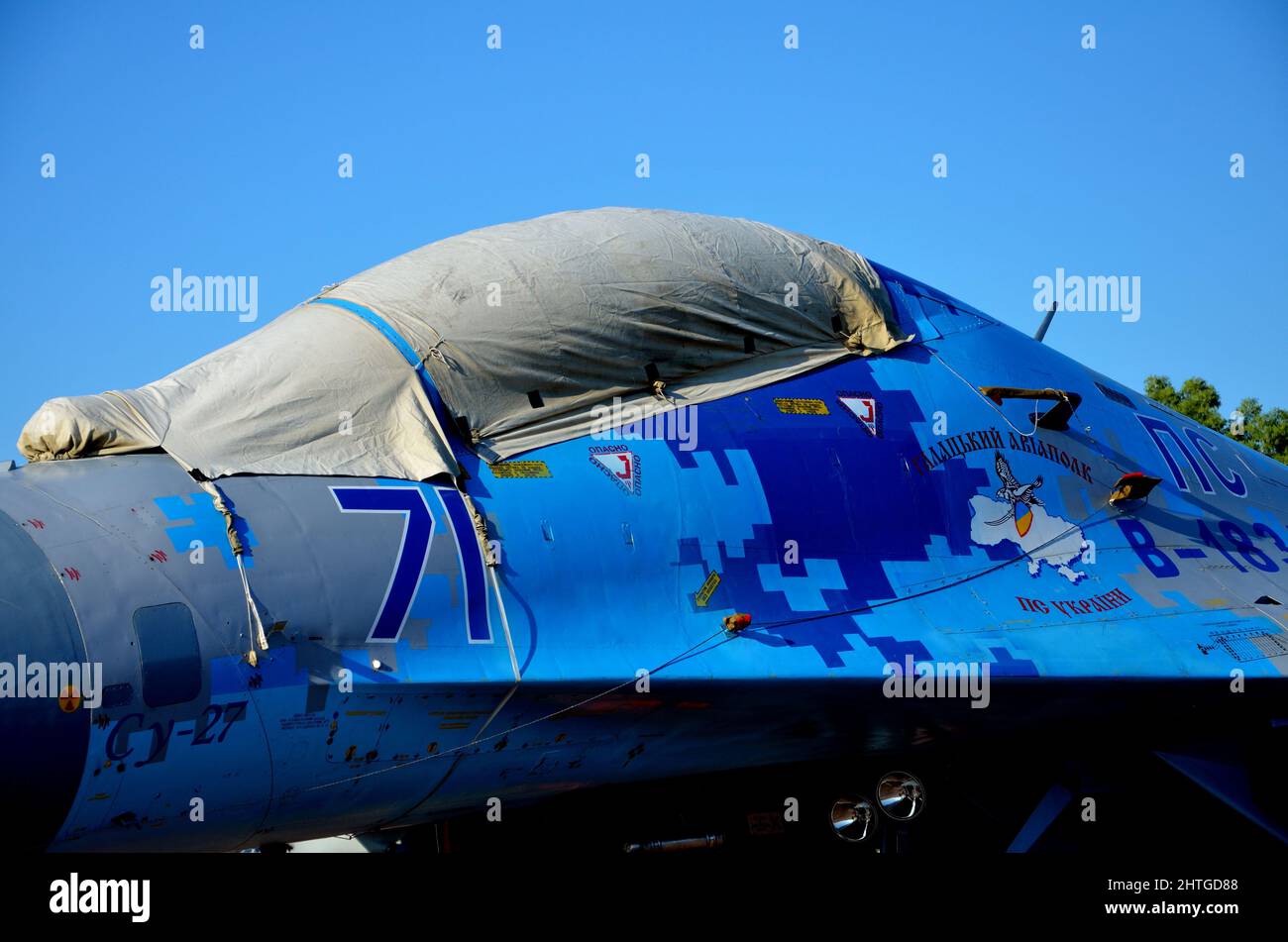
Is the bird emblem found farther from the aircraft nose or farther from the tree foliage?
the tree foliage

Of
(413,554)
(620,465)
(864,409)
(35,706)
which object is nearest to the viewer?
(35,706)

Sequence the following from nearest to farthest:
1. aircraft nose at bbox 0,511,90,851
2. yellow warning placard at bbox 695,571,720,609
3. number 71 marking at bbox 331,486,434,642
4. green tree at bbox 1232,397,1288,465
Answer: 1. aircraft nose at bbox 0,511,90,851
2. number 71 marking at bbox 331,486,434,642
3. yellow warning placard at bbox 695,571,720,609
4. green tree at bbox 1232,397,1288,465

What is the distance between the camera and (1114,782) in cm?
1205

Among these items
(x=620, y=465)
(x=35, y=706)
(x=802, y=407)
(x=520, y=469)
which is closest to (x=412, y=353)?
(x=520, y=469)

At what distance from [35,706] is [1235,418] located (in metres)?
39.8

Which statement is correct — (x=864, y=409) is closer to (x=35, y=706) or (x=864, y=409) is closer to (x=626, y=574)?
(x=626, y=574)

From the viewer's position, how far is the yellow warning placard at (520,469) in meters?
9.45

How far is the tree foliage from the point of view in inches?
1597

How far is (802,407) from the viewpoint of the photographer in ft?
36.2

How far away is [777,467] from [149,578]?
4835mm

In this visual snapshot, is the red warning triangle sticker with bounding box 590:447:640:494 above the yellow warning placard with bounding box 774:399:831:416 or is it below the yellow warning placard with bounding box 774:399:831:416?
below

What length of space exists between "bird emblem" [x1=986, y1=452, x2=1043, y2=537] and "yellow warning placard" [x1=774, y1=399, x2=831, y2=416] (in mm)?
1755

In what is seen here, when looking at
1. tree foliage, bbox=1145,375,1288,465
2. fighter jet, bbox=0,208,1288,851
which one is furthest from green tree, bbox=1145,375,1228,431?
fighter jet, bbox=0,208,1288,851

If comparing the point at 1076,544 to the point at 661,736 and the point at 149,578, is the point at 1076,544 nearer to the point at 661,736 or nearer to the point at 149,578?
the point at 661,736
